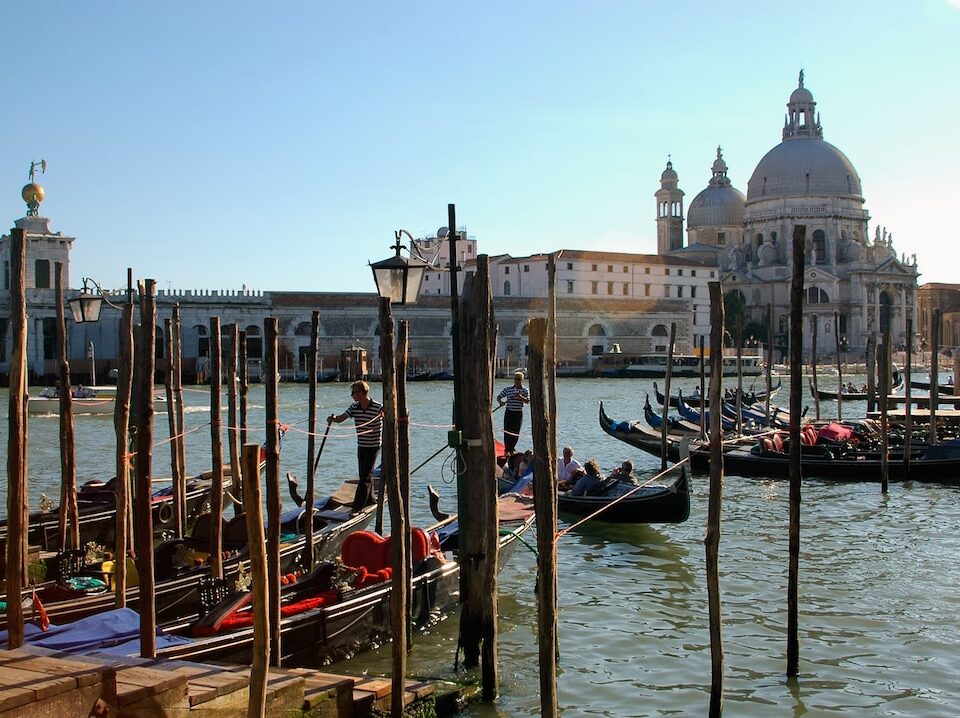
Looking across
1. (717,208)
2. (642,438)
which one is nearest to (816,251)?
(717,208)

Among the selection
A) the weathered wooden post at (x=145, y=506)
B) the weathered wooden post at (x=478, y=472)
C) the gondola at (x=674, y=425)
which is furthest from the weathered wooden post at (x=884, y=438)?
the weathered wooden post at (x=145, y=506)

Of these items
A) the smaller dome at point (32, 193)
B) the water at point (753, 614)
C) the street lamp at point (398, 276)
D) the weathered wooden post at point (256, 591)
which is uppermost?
the smaller dome at point (32, 193)

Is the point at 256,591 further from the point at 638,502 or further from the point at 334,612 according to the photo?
the point at 638,502

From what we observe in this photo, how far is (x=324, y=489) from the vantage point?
11.8 meters

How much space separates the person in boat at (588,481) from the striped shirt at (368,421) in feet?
6.08

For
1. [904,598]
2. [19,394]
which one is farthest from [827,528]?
[19,394]

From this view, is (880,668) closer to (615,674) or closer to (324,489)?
(615,674)

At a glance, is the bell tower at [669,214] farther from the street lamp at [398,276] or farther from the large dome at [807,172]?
the street lamp at [398,276]

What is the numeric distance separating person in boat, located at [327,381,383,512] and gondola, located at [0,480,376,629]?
30 centimetres

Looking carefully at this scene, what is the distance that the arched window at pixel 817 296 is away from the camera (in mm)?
51656

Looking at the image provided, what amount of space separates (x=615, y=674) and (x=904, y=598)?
2292 millimetres

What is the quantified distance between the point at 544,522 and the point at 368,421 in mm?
3326

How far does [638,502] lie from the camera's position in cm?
834

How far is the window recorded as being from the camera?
1347 inches
